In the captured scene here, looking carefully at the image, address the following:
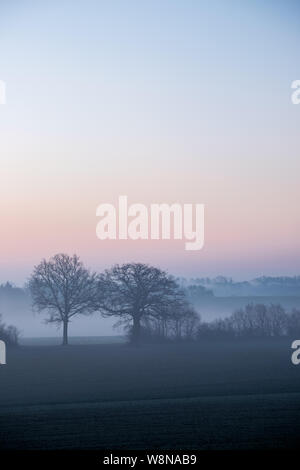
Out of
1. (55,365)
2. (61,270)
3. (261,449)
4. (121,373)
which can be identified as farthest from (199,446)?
(61,270)

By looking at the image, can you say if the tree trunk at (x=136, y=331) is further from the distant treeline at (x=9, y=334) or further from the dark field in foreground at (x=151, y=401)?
the distant treeline at (x=9, y=334)

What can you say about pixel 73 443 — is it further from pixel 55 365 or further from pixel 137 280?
pixel 137 280

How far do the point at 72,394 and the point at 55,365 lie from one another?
1787 cm

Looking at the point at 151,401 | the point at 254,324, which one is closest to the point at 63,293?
the point at 254,324

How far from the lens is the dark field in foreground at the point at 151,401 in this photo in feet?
77.9

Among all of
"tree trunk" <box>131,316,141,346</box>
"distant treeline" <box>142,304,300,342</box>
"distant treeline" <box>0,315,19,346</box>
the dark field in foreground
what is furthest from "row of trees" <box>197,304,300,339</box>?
"distant treeline" <box>0,315,19,346</box>

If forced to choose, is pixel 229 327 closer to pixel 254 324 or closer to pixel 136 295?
pixel 254 324

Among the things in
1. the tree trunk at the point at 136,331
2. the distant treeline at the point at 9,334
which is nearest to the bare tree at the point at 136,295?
the tree trunk at the point at 136,331

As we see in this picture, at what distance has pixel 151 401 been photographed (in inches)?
1291

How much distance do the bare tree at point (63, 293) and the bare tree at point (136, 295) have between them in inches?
61.0

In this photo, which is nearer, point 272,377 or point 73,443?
point 73,443

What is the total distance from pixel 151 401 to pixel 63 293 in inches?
1696

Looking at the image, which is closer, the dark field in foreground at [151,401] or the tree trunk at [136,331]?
the dark field in foreground at [151,401]

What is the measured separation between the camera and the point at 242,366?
50.5m
